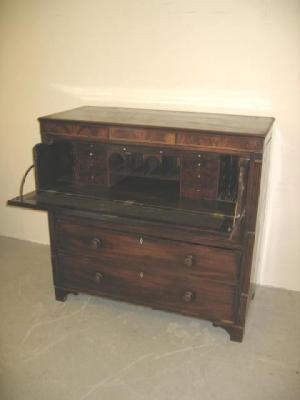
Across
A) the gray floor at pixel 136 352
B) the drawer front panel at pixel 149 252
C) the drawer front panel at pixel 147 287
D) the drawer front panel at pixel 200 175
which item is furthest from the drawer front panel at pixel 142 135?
the gray floor at pixel 136 352

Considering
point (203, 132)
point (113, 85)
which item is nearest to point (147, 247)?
point (203, 132)

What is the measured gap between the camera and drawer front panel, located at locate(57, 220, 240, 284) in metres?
1.86

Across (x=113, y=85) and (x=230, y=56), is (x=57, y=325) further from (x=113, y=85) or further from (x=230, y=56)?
(x=230, y=56)

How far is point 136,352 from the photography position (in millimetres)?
1905

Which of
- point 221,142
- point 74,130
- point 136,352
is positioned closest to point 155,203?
point 221,142

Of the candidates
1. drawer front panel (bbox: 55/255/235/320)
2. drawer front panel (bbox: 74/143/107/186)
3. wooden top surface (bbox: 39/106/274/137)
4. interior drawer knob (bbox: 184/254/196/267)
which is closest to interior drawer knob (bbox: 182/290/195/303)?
drawer front panel (bbox: 55/255/235/320)

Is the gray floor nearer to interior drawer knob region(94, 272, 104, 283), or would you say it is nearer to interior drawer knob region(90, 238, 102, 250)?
interior drawer knob region(94, 272, 104, 283)

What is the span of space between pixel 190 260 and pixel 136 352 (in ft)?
1.69

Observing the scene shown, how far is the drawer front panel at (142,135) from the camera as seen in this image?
5.79 feet

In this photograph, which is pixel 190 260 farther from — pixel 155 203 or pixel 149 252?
pixel 155 203

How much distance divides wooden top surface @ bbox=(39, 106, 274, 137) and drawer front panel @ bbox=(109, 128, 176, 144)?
0.03 m

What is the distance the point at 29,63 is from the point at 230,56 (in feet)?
4.16

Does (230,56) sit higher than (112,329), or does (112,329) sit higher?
(230,56)

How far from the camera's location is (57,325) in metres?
2.10
